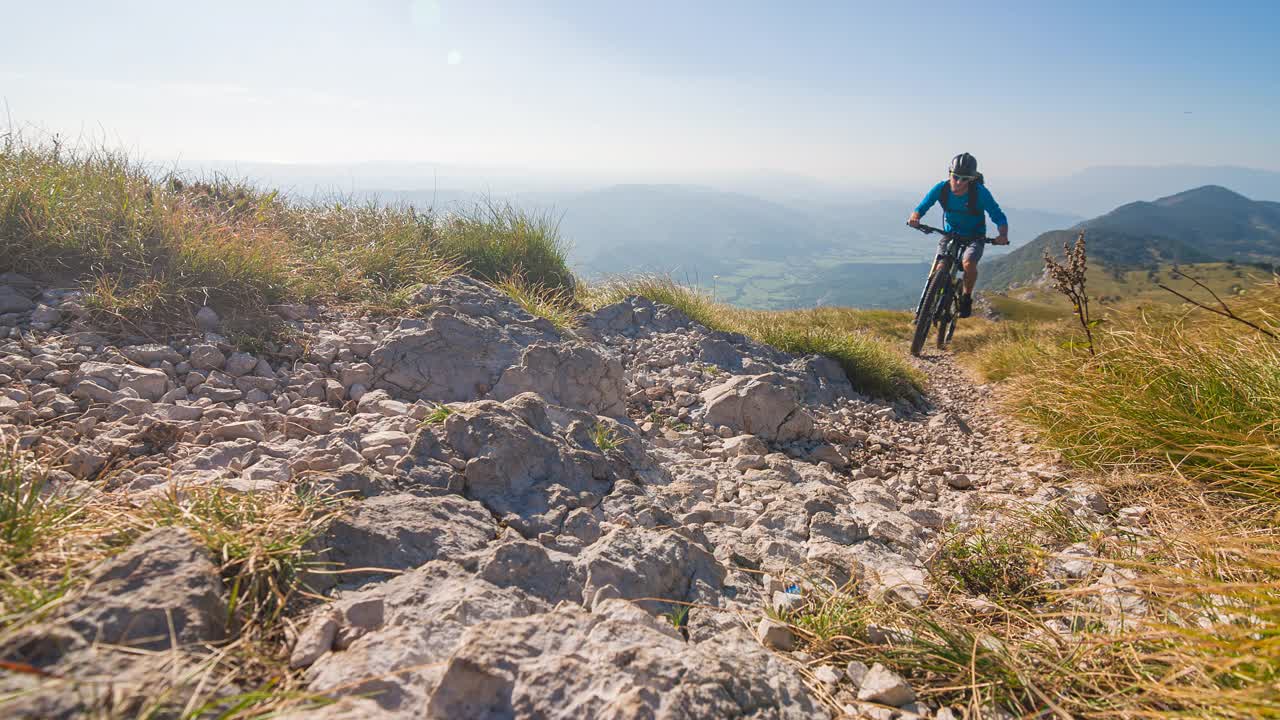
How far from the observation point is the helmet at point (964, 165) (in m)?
8.12

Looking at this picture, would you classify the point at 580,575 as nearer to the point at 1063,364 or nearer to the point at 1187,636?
the point at 1187,636

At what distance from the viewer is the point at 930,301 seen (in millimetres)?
8969

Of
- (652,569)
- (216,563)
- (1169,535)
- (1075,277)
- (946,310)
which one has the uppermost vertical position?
(1075,277)

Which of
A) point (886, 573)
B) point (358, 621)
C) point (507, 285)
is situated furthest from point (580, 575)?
point (507, 285)

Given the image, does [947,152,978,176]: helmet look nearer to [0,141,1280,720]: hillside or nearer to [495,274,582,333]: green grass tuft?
[0,141,1280,720]: hillside

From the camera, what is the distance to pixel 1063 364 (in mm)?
5211

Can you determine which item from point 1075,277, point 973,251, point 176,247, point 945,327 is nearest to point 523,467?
point 176,247

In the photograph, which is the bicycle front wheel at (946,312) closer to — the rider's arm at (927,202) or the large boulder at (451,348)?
the rider's arm at (927,202)

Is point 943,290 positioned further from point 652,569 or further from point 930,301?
point 652,569

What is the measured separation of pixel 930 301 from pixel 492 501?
8.42 metres

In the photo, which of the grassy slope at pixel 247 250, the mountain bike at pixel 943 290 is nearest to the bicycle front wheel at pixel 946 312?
the mountain bike at pixel 943 290

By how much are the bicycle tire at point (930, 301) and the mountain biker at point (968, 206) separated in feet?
0.75

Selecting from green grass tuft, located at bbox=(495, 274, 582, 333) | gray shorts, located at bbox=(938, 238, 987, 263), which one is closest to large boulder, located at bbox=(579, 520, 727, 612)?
green grass tuft, located at bbox=(495, 274, 582, 333)

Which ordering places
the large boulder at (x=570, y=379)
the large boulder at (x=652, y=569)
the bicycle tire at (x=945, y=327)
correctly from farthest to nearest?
1. the bicycle tire at (x=945, y=327)
2. the large boulder at (x=570, y=379)
3. the large boulder at (x=652, y=569)
